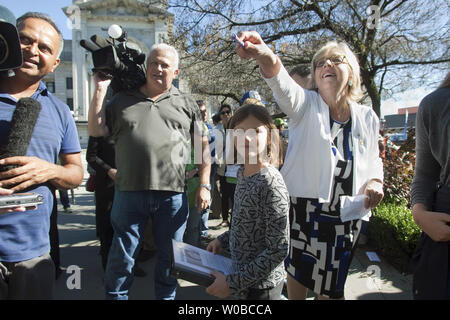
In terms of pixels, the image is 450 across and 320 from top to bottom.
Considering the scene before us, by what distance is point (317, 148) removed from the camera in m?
1.63

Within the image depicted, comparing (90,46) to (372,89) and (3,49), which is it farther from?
(372,89)

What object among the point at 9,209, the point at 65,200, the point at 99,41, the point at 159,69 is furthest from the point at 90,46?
the point at 65,200

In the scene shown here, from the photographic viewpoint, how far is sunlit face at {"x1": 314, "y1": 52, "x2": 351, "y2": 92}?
166 centimetres

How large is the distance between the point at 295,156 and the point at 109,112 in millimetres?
1392

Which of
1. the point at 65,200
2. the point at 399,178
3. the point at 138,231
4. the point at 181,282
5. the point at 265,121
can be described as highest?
the point at 265,121

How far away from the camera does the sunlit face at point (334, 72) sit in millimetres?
1661

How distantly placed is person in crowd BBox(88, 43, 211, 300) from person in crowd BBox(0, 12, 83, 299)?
0.54 m

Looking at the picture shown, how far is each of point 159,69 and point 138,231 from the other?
1173mm

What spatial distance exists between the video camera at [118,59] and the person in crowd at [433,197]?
182 centimetres

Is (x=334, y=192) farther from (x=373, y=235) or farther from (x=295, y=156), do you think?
(x=373, y=235)

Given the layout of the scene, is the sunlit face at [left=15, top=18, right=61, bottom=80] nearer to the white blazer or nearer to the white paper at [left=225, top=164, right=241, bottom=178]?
the white blazer

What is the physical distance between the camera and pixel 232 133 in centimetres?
168

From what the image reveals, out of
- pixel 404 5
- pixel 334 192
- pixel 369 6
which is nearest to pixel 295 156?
pixel 334 192

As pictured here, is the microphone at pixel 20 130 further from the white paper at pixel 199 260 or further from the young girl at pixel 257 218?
the young girl at pixel 257 218
